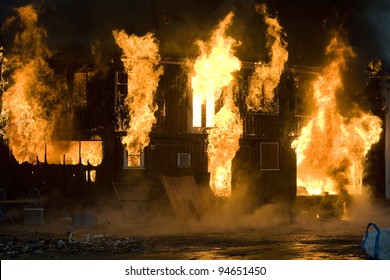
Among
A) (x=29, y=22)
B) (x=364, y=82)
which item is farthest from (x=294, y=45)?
(x=29, y=22)

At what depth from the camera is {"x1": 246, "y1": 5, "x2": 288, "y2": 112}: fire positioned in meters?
33.3

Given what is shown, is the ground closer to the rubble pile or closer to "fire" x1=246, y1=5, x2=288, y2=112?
the rubble pile

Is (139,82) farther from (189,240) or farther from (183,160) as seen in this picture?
(189,240)

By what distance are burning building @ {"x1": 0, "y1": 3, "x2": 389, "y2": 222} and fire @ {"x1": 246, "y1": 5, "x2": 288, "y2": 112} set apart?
49mm

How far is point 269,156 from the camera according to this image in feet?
113

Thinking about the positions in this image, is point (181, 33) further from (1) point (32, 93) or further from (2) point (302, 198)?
(2) point (302, 198)

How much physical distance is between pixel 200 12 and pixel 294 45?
5.18 m

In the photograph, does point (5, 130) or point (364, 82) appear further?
point (364, 82)

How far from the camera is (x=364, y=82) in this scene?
36.2 meters

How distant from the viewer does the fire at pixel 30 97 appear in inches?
1161

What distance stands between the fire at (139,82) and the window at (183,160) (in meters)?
1.80

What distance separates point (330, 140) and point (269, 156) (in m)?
3.32
